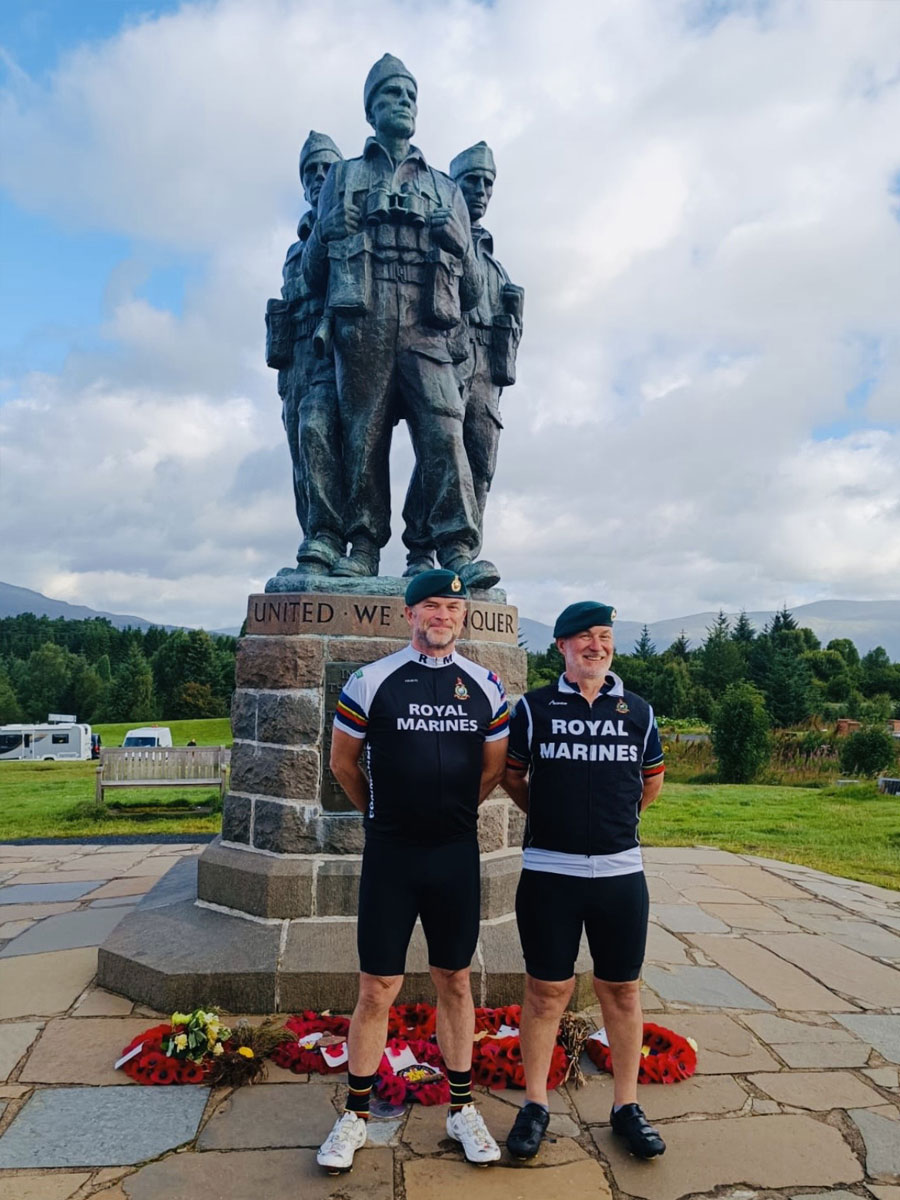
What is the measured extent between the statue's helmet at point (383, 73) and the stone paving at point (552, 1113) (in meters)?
4.83

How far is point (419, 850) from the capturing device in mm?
2604

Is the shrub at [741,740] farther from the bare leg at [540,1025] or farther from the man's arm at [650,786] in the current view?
the bare leg at [540,1025]

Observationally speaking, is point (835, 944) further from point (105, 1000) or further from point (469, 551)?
point (105, 1000)

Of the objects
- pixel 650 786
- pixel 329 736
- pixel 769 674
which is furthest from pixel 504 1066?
pixel 769 674

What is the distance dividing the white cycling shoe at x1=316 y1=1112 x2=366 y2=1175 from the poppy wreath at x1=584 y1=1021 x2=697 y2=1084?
1.03 meters

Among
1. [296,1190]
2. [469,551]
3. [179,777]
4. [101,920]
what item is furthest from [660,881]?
[179,777]

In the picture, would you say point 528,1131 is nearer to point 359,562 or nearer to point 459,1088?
point 459,1088

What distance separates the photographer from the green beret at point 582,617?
2730 mm

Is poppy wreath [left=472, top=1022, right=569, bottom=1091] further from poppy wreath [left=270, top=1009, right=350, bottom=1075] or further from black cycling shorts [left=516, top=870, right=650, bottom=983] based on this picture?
black cycling shorts [left=516, top=870, right=650, bottom=983]

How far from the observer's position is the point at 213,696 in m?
52.0

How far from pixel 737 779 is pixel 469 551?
1400 cm

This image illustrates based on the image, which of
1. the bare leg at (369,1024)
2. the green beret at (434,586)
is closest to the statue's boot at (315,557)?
the green beret at (434,586)

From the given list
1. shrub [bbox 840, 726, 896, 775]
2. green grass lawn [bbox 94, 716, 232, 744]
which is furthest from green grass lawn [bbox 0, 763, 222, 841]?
green grass lawn [bbox 94, 716, 232, 744]

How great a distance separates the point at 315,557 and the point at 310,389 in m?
1.09
